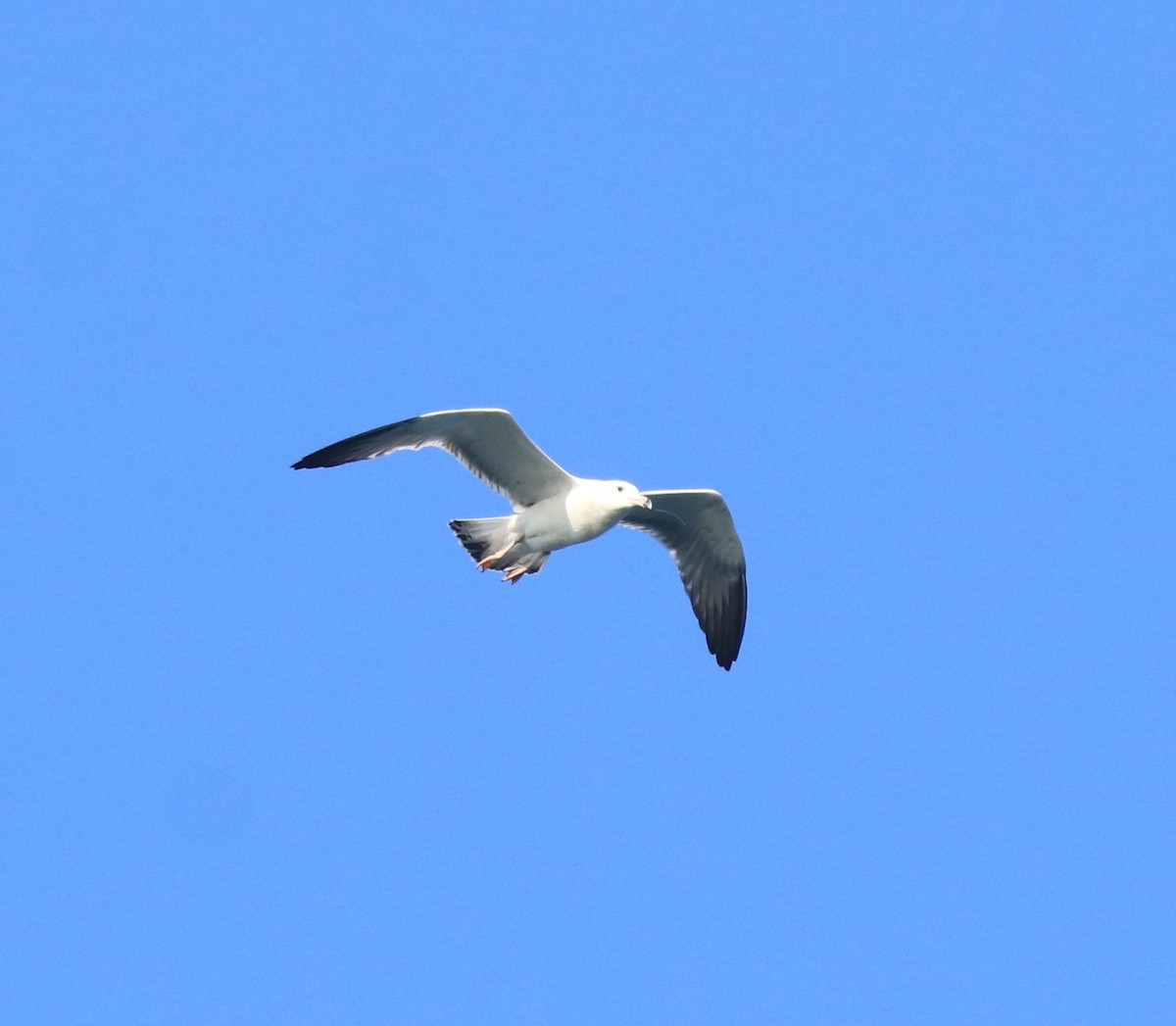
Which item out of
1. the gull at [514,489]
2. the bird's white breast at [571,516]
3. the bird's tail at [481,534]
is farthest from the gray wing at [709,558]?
the bird's tail at [481,534]

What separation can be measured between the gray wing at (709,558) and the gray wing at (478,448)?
151cm

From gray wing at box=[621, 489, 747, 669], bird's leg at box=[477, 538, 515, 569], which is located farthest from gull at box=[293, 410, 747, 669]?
gray wing at box=[621, 489, 747, 669]

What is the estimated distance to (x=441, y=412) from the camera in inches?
512

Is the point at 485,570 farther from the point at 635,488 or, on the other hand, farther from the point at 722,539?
the point at 722,539

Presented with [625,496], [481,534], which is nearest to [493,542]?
[481,534]

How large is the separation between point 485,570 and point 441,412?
1591 mm

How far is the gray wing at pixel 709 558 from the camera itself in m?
15.0

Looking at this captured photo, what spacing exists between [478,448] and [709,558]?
10.0 ft

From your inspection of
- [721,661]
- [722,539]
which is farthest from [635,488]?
[721,661]

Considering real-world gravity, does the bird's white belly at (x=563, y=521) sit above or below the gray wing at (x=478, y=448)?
below

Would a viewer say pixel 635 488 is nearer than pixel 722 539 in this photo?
Yes

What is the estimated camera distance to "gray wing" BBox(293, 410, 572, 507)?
43.2 ft

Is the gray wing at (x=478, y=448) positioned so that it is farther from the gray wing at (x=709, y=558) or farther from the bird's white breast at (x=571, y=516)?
the gray wing at (x=709, y=558)

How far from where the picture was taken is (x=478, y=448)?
13531mm
